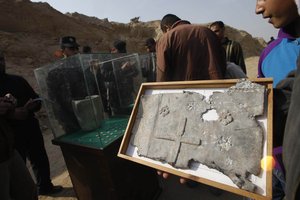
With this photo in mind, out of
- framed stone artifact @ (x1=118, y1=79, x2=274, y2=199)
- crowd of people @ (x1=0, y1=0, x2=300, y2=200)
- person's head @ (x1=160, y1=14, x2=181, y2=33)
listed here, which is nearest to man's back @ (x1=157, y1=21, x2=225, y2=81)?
crowd of people @ (x1=0, y1=0, x2=300, y2=200)

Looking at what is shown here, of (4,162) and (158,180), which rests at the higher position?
(4,162)

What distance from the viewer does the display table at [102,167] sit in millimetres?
2373

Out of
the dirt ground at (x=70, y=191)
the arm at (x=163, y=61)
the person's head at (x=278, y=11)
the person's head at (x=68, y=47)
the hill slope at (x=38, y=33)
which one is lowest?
the dirt ground at (x=70, y=191)

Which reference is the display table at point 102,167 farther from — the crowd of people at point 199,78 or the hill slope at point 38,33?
the hill slope at point 38,33

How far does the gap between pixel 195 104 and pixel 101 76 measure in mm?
1917

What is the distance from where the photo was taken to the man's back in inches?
92.9

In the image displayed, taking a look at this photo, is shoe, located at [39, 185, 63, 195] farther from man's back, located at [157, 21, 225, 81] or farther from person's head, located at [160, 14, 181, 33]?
person's head, located at [160, 14, 181, 33]

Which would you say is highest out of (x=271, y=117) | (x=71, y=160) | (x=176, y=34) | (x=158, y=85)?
(x=176, y=34)

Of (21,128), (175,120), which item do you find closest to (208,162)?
(175,120)

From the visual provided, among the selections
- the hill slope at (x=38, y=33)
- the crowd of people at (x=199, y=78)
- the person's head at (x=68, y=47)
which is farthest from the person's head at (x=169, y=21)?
the hill slope at (x=38, y=33)

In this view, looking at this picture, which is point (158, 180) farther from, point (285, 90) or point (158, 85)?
point (285, 90)

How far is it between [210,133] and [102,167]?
141cm

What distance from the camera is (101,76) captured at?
10.2 ft

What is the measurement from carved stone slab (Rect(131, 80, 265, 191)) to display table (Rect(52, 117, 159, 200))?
829 mm
